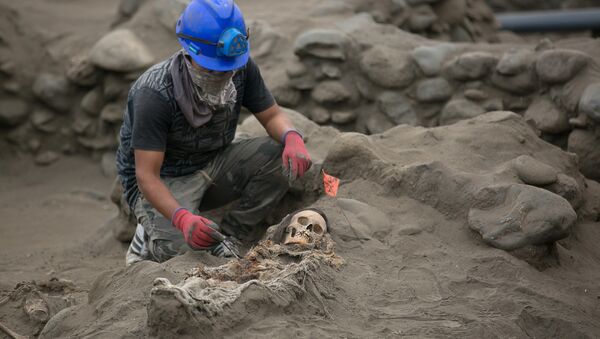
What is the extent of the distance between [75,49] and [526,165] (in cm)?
468

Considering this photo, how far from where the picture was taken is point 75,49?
7.13 meters

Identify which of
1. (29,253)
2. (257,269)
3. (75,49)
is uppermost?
(257,269)

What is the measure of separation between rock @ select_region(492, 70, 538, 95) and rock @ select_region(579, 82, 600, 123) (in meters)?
0.53

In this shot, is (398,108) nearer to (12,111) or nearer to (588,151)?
(588,151)

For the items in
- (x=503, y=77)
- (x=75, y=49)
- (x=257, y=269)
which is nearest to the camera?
(x=257, y=269)

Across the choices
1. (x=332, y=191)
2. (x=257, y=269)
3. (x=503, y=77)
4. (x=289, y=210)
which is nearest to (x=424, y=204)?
(x=332, y=191)

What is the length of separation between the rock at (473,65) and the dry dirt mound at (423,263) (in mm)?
1093

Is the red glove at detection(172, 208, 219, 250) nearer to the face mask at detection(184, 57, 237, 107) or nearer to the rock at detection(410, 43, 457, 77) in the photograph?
the face mask at detection(184, 57, 237, 107)

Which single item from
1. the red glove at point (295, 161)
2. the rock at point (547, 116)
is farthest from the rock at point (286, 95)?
the red glove at point (295, 161)

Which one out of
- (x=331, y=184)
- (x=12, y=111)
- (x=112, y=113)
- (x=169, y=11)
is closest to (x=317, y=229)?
(x=331, y=184)

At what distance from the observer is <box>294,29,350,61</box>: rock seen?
5965 millimetres

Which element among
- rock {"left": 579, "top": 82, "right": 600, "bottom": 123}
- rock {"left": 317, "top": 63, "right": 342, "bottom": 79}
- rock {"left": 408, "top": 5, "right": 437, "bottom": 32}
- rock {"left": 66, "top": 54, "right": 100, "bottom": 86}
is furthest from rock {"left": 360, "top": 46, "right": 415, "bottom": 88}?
rock {"left": 66, "top": 54, "right": 100, "bottom": 86}

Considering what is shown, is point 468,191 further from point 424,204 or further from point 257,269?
point 257,269

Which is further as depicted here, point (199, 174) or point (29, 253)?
point (29, 253)
